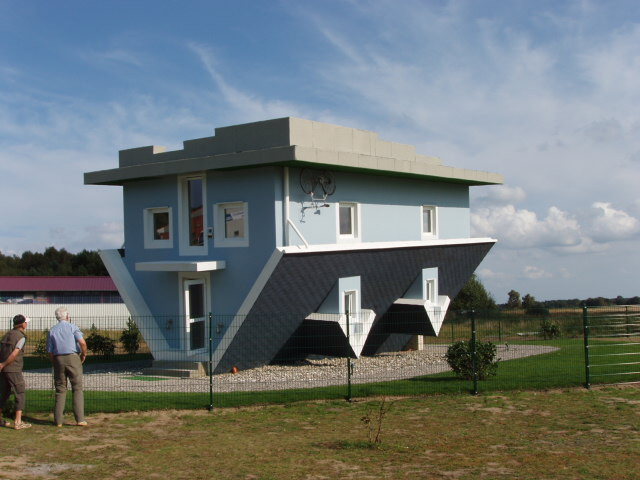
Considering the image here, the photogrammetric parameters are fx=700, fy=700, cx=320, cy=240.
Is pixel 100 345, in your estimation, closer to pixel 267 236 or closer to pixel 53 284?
pixel 267 236

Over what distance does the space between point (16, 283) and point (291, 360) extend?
156 ft

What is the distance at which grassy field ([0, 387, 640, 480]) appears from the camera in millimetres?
9219

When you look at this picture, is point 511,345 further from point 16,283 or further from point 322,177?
point 16,283

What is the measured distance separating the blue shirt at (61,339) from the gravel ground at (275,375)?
14.8 feet

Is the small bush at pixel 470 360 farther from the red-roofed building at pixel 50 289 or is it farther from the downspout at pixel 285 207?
the red-roofed building at pixel 50 289

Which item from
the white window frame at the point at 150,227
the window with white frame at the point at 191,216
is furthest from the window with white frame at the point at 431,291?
the white window frame at the point at 150,227

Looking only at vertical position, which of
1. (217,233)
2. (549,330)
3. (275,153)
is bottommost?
(549,330)

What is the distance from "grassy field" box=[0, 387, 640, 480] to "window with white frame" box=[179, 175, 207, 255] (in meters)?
7.40

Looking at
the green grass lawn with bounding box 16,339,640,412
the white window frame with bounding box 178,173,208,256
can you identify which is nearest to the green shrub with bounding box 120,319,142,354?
the white window frame with bounding box 178,173,208,256

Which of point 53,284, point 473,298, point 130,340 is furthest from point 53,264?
point 130,340

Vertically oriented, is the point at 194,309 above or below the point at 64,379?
above

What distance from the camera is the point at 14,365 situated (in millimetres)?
11648

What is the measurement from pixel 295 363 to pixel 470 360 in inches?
263

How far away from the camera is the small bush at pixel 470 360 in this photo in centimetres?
1595
